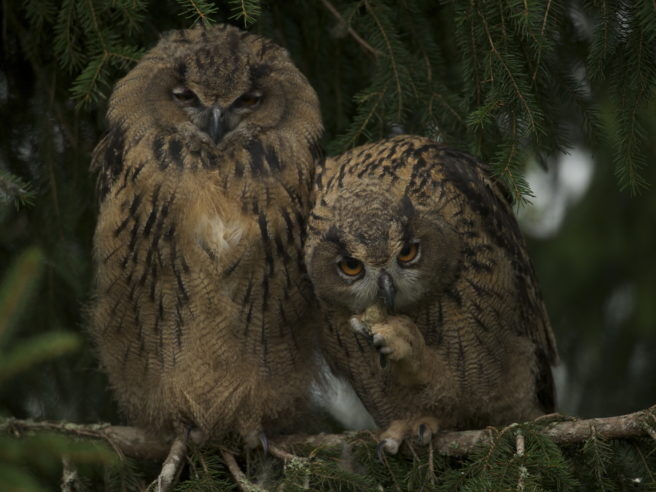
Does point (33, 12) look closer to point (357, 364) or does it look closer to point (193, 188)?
point (193, 188)

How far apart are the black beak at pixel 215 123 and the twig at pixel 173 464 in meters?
1.13

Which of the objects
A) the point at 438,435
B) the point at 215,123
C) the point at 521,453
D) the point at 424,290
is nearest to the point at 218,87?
the point at 215,123

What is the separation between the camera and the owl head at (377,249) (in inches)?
130

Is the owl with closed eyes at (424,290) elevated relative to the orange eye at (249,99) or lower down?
lower down

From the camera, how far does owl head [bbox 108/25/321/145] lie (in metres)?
3.39

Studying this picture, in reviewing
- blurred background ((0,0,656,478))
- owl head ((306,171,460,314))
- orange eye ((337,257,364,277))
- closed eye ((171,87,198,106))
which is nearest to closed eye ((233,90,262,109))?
closed eye ((171,87,198,106))

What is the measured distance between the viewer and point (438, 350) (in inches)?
140

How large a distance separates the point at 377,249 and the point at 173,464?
1047 mm

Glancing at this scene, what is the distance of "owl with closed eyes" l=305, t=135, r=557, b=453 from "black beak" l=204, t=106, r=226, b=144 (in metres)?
0.43

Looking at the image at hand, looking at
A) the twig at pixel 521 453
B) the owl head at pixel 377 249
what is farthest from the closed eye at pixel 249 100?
the twig at pixel 521 453

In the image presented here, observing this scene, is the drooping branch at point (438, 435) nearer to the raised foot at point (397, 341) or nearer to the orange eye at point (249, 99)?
the raised foot at point (397, 341)

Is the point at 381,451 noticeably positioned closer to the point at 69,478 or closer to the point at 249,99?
the point at 69,478

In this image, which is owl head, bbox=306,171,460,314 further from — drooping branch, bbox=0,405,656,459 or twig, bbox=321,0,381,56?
twig, bbox=321,0,381,56

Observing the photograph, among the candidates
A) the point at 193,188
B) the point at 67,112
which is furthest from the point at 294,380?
the point at 67,112
